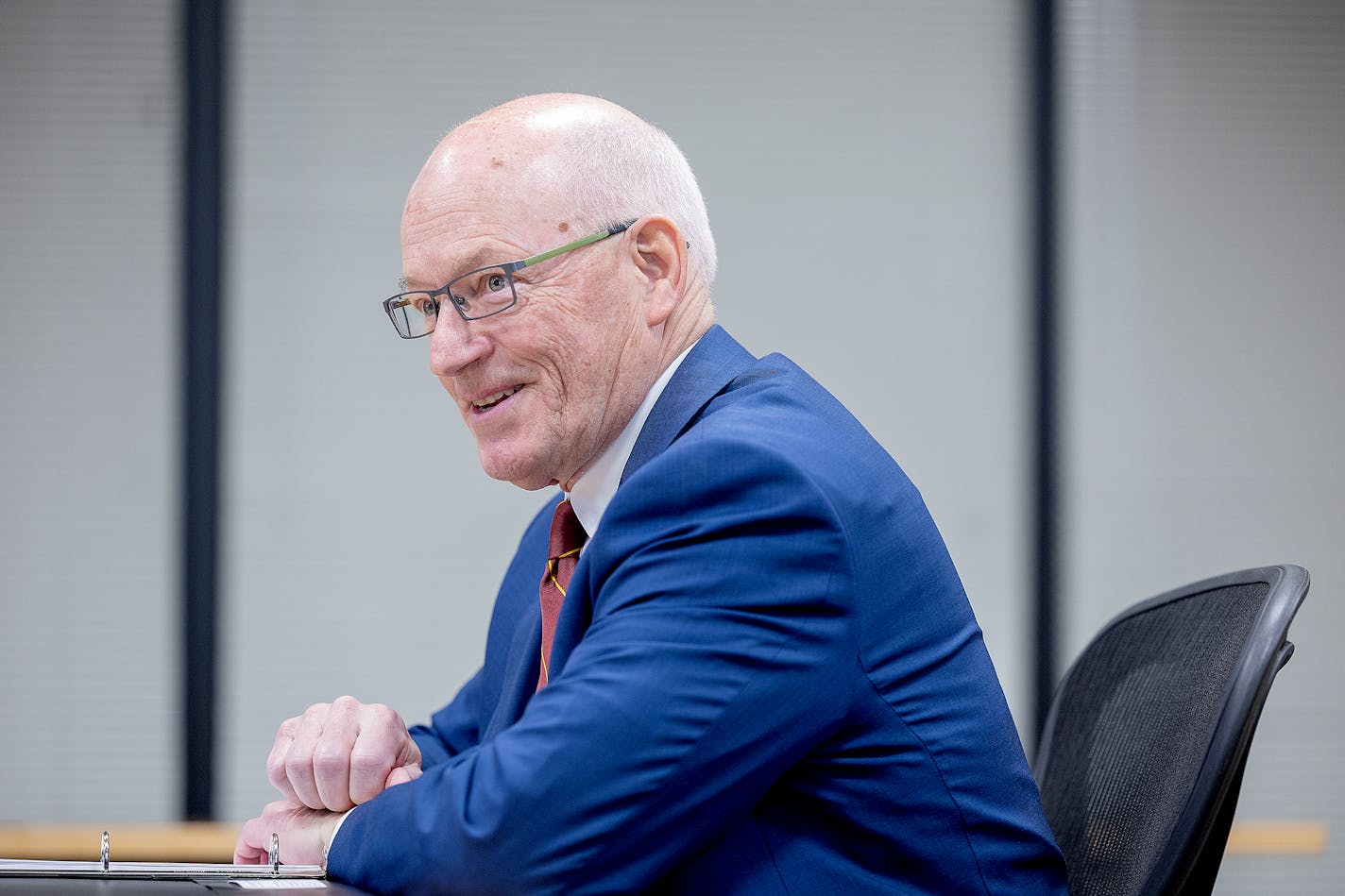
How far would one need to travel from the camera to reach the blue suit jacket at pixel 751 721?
81 cm

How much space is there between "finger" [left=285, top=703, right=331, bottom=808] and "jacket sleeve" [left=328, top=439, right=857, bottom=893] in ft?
0.47

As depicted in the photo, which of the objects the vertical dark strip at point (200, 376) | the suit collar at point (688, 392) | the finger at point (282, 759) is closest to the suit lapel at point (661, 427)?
the suit collar at point (688, 392)

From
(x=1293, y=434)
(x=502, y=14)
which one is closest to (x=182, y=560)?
(x=502, y=14)

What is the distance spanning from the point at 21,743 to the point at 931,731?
8.21 ft

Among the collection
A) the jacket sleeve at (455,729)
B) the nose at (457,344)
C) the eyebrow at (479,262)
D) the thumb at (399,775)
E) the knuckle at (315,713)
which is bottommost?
the jacket sleeve at (455,729)

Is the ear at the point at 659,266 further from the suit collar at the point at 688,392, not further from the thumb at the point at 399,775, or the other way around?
the thumb at the point at 399,775

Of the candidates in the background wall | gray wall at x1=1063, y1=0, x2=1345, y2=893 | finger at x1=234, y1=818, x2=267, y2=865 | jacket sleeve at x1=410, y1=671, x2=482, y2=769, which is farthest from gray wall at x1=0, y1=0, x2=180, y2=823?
gray wall at x1=1063, y1=0, x2=1345, y2=893

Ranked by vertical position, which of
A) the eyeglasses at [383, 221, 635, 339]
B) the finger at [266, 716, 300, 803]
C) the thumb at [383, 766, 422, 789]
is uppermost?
the eyeglasses at [383, 221, 635, 339]

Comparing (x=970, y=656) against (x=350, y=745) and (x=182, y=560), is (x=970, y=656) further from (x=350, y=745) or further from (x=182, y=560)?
(x=182, y=560)

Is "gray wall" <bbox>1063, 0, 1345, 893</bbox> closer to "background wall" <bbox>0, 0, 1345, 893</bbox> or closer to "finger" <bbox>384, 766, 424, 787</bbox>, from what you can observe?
"background wall" <bbox>0, 0, 1345, 893</bbox>

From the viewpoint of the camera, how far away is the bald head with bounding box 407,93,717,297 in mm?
1175

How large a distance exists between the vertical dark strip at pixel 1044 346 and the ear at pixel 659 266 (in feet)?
6.09

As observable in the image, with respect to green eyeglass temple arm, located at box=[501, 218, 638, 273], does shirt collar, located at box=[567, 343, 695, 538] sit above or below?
below

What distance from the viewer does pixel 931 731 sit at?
0.95m
